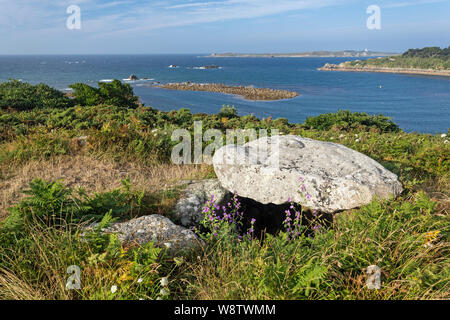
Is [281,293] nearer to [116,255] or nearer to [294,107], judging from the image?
[116,255]

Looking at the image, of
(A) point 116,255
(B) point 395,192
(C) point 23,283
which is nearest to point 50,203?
(C) point 23,283

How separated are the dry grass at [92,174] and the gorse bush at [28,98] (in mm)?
13402

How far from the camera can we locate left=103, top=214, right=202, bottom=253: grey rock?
344 centimetres

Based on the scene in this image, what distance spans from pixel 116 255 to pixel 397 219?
3.51 metres

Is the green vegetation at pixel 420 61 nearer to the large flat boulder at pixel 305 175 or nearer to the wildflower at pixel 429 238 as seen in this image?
the large flat boulder at pixel 305 175

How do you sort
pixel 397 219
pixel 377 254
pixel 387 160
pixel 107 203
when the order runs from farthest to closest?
pixel 387 160, pixel 107 203, pixel 397 219, pixel 377 254

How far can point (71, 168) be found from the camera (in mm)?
6188

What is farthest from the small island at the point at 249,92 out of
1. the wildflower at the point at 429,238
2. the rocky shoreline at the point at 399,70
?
the rocky shoreline at the point at 399,70

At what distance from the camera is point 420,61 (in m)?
131

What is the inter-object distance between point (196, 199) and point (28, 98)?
60.9 feet

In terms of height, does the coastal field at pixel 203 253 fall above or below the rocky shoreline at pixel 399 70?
below

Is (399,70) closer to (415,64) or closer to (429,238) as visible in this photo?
(415,64)

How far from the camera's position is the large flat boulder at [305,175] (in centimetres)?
450

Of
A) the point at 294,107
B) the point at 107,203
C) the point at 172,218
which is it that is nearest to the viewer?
the point at 107,203
